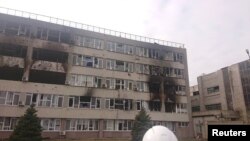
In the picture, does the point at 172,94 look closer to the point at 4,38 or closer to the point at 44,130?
the point at 44,130

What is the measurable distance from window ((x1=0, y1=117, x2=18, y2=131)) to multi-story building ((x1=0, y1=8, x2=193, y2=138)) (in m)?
0.11

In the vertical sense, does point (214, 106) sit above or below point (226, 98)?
below

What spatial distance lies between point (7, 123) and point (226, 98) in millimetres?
37734

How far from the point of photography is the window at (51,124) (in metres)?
31.8

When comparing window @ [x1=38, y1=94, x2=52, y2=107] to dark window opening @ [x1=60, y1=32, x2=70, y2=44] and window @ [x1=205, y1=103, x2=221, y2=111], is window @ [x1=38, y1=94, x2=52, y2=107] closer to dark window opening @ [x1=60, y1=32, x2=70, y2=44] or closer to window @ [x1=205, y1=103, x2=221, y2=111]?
dark window opening @ [x1=60, y1=32, x2=70, y2=44]

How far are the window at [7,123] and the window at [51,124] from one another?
3553 mm

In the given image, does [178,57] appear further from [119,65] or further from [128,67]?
[119,65]

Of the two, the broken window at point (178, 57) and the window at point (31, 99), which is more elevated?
the broken window at point (178, 57)

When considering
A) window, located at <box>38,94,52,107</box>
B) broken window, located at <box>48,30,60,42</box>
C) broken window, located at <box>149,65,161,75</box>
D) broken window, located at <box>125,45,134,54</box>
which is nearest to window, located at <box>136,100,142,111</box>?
broken window, located at <box>149,65,161,75</box>

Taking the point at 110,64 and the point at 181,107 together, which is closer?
the point at 110,64

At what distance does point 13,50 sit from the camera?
31797 millimetres

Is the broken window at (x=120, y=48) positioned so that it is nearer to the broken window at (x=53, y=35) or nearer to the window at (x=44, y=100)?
the broken window at (x=53, y=35)

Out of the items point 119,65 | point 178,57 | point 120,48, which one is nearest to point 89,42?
point 120,48

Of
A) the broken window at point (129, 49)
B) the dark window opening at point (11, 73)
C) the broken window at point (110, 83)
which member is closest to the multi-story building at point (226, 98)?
the broken window at point (129, 49)
